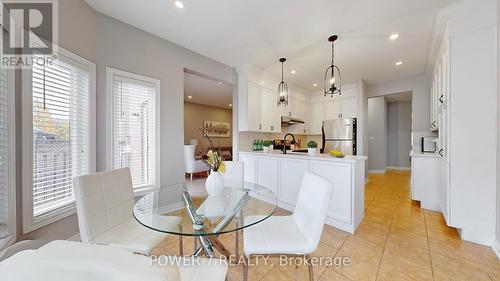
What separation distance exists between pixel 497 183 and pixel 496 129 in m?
0.54

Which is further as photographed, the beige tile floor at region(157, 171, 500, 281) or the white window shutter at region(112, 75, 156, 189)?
the white window shutter at region(112, 75, 156, 189)

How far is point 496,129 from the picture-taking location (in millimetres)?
1824

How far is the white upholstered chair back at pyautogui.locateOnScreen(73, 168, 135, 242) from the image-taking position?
1.29 meters

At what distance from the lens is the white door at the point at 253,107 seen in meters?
3.66

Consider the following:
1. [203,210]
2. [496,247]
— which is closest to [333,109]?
[496,247]

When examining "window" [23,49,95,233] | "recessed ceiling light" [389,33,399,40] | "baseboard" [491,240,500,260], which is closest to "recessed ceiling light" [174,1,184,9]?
"window" [23,49,95,233]

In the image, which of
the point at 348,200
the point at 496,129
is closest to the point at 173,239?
the point at 348,200

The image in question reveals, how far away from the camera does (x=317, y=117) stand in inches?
212

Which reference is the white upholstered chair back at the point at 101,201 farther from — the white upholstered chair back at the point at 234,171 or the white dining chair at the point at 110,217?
the white upholstered chair back at the point at 234,171

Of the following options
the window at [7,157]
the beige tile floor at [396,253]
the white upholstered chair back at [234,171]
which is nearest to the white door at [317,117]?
the beige tile floor at [396,253]

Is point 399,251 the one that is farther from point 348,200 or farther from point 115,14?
point 115,14

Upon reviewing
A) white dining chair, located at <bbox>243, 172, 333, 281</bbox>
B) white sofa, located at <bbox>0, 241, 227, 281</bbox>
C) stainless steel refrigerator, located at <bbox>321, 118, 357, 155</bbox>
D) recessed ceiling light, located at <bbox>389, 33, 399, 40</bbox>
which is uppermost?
recessed ceiling light, located at <bbox>389, 33, 399, 40</bbox>

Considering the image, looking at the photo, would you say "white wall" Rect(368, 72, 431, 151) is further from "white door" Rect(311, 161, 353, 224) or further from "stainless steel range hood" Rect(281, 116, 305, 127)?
"white door" Rect(311, 161, 353, 224)

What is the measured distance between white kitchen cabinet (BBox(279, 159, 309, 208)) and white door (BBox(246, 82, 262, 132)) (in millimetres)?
1045
